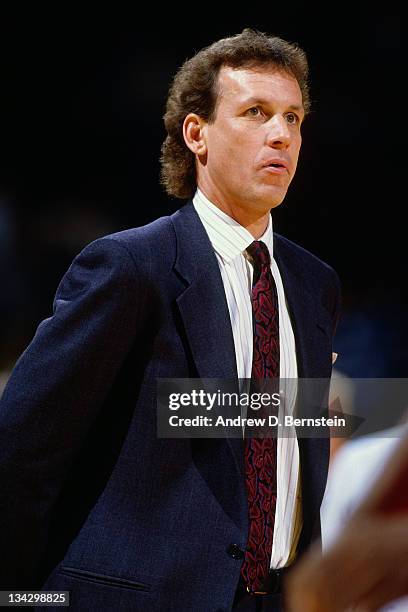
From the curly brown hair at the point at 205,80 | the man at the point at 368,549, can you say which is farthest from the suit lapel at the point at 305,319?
the man at the point at 368,549

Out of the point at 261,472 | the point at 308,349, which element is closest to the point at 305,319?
the point at 308,349

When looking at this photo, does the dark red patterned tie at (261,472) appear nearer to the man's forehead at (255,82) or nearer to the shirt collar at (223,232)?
the shirt collar at (223,232)

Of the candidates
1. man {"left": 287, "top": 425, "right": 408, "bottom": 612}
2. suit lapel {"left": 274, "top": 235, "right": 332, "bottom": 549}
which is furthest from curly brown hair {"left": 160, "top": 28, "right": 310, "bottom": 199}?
man {"left": 287, "top": 425, "right": 408, "bottom": 612}

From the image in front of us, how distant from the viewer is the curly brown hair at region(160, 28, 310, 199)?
1568mm

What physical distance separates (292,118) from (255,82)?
10 cm

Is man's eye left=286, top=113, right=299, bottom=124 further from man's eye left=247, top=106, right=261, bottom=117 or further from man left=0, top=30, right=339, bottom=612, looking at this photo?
man left=0, top=30, right=339, bottom=612

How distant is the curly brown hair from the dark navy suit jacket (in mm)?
401

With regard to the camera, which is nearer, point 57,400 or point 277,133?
point 57,400

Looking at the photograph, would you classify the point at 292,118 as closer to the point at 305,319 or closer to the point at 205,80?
the point at 205,80

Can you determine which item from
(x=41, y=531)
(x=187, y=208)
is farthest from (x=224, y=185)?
(x=41, y=531)

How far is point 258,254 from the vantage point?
150 cm

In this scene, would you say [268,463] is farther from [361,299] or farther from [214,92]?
[361,299]

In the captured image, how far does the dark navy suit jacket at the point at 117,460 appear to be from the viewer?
1265 mm

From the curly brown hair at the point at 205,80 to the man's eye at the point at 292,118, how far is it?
0.09 meters
